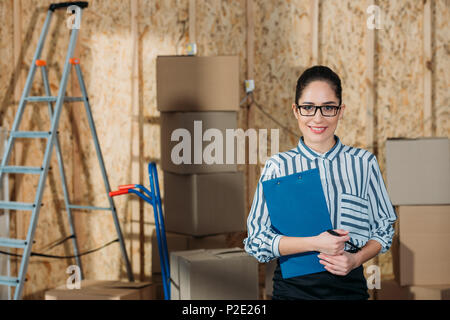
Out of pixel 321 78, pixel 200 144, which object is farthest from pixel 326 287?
pixel 200 144

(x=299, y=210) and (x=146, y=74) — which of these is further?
(x=146, y=74)

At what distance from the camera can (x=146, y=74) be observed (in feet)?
11.0

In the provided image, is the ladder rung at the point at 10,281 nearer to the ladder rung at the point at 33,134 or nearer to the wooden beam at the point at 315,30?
the ladder rung at the point at 33,134

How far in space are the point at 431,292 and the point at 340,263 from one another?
2.24 meters

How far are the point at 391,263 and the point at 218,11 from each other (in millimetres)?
2108

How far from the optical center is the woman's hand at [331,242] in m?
0.97

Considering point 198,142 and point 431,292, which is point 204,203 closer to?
point 198,142

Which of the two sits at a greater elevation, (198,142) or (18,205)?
(198,142)

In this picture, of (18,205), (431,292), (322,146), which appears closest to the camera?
(322,146)

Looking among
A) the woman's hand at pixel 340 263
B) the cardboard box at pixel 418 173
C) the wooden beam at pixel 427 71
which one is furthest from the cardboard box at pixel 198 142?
the woman's hand at pixel 340 263

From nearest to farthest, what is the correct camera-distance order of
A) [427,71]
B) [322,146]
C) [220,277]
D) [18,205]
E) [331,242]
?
[331,242] < [322,146] < [220,277] < [18,205] < [427,71]

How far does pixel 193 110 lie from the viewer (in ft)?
9.25
